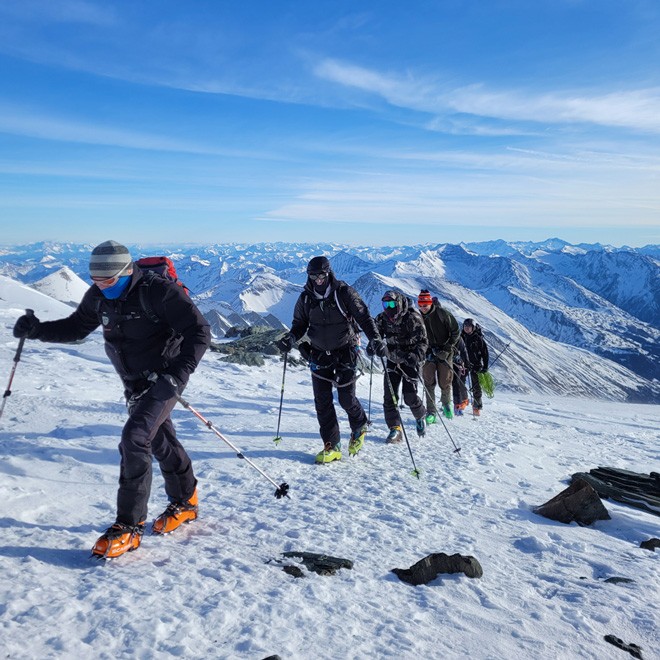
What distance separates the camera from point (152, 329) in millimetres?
4914

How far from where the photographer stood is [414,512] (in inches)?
255

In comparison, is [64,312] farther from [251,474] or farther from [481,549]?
[481,549]

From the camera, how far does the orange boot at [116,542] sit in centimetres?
456

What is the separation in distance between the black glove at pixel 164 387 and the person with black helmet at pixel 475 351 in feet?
44.3

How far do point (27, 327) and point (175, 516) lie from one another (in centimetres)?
266

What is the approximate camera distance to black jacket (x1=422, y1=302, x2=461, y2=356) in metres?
13.0

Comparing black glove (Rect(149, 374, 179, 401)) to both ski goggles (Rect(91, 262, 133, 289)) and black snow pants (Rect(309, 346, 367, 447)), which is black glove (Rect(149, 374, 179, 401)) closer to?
ski goggles (Rect(91, 262, 133, 289))

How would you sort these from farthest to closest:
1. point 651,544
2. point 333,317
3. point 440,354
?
1. point 440,354
2. point 333,317
3. point 651,544

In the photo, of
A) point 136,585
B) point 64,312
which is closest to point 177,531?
point 136,585

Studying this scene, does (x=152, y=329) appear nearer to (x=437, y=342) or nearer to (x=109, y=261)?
(x=109, y=261)

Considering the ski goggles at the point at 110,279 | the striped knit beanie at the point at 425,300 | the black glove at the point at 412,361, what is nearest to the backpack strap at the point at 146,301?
the ski goggles at the point at 110,279

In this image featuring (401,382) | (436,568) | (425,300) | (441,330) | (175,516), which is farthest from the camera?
(425,300)

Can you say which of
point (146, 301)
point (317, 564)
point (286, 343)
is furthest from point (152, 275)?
point (286, 343)

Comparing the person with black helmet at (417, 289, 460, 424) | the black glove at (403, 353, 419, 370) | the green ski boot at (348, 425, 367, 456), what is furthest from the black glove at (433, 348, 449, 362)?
the green ski boot at (348, 425, 367, 456)
